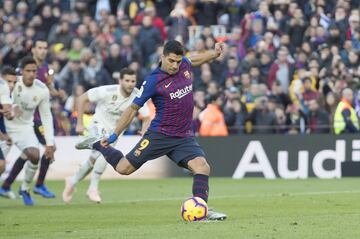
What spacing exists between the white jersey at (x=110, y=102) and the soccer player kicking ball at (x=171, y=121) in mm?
3853

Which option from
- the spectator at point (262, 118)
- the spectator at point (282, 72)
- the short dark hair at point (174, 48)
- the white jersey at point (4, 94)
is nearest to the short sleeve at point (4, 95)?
the white jersey at point (4, 94)

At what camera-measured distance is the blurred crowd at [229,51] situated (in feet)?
84.3

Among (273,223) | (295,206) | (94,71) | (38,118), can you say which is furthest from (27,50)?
(273,223)

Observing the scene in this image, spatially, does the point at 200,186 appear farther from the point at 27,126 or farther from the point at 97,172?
the point at 27,126

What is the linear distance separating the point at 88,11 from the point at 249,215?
61.4ft

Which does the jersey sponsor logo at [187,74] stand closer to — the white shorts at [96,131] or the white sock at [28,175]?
the white shorts at [96,131]

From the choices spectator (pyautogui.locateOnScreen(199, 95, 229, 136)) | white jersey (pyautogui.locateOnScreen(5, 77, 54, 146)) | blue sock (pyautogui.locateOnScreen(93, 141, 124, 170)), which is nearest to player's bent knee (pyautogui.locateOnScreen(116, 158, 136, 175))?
blue sock (pyautogui.locateOnScreen(93, 141, 124, 170))

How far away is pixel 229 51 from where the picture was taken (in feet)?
91.2

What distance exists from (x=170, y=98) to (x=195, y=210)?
1540mm

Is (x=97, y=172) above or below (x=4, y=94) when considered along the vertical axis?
below

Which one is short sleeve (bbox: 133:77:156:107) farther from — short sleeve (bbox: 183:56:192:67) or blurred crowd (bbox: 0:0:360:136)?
blurred crowd (bbox: 0:0:360:136)

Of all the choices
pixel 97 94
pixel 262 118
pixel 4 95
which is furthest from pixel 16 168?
pixel 262 118

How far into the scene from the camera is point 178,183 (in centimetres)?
2341

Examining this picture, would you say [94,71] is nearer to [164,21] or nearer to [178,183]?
[164,21]
